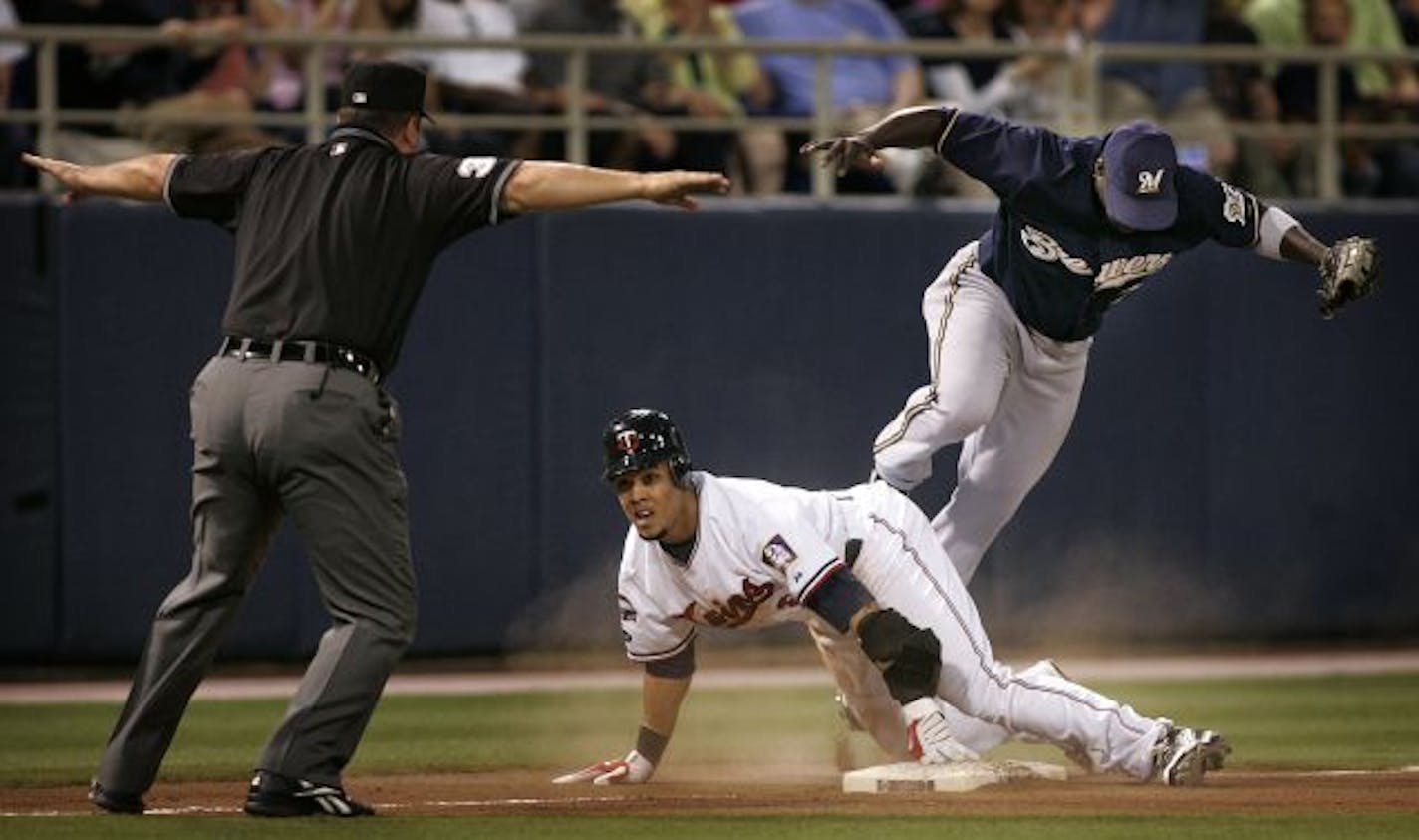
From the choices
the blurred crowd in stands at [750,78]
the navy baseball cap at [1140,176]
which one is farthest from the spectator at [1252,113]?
the navy baseball cap at [1140,176]

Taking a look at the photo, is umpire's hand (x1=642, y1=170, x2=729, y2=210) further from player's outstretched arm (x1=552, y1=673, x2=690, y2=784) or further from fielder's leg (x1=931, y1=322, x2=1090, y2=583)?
fielder's leg (x1=931, y1=322, x2=1090, y2=583)

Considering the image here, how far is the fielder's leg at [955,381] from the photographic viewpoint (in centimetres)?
910

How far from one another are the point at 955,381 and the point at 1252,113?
22.6 ft

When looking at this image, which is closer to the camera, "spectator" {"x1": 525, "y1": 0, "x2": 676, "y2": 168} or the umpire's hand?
the umpire's hand

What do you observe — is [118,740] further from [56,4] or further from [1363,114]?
[1363,114]

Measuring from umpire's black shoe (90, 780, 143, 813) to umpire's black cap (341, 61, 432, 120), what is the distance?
2030mm

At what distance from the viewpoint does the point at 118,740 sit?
25.7 feet

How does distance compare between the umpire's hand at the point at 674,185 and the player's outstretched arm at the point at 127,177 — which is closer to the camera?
the umpire's hand at the point at 674,185

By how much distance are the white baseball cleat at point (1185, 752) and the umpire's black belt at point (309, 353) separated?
260 centimetres

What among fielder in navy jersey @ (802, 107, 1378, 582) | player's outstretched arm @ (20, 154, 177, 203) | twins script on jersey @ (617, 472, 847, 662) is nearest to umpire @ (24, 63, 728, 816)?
player's outstretched arm @ (20, 154, 177, 203)

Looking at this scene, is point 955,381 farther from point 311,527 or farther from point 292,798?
point 292,798

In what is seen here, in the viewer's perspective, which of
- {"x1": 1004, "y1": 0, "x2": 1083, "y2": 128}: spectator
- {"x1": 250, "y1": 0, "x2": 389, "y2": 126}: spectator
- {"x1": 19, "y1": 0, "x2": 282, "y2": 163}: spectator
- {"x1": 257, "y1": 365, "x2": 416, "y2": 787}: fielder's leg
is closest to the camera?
{"x1": 257, "y1": 365, "x2": 416, "y2": 787}: fielder's leg

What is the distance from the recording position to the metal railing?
1309 cm

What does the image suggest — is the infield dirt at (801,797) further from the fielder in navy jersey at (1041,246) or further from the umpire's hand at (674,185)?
the umpire's hand at (674,185)
